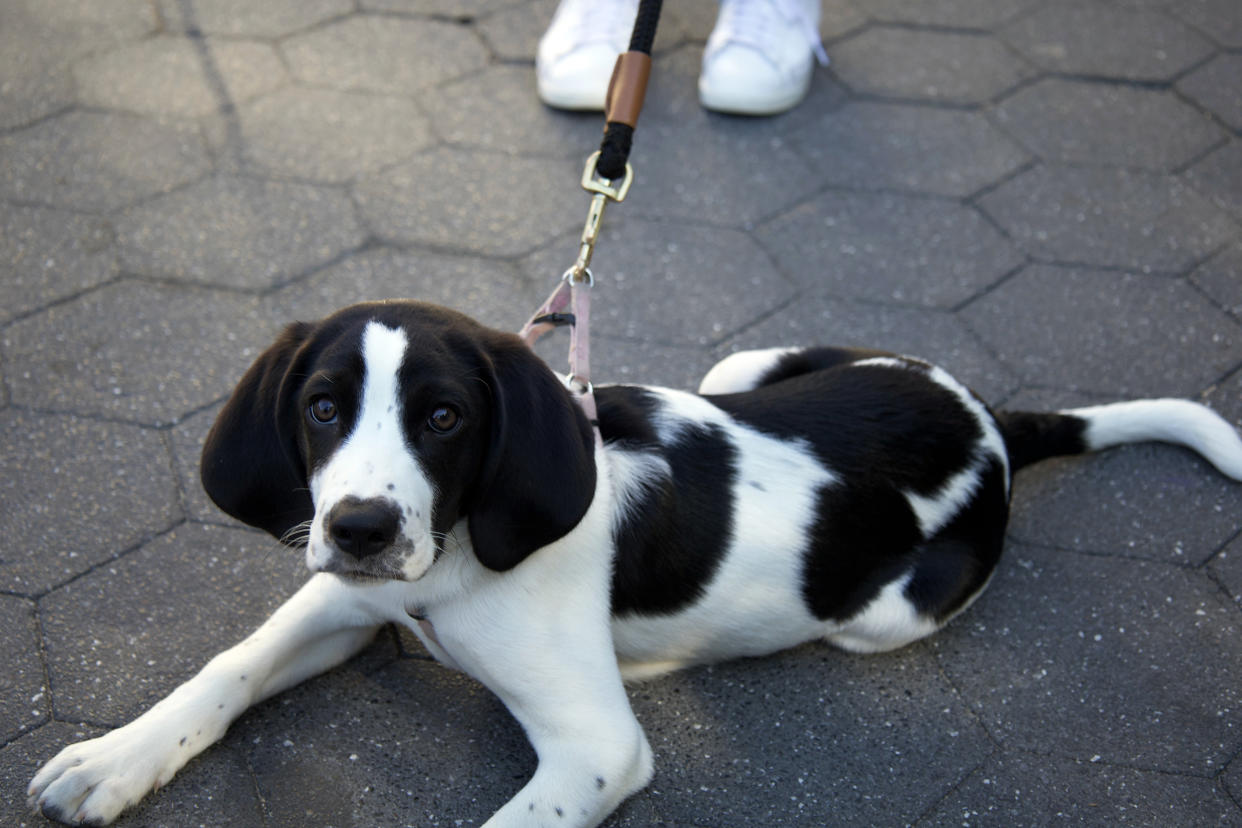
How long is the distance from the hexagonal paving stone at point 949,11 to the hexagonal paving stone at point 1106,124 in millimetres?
516

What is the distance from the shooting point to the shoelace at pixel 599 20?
4.43 metres

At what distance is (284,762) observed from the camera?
2441 mm

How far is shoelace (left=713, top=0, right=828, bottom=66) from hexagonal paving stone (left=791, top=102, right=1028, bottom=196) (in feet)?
1.19

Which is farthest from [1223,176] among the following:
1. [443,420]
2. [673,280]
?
[443,420]

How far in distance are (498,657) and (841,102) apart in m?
3.13

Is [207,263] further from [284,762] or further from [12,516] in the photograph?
[284,762]

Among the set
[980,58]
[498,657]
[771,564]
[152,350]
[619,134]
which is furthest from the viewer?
[980,58]

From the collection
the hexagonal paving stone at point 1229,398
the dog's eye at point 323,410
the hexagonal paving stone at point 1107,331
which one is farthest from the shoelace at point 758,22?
the dog's eye at point 323,410

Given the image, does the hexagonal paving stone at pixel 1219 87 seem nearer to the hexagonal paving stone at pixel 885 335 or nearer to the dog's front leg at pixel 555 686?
the hexagonal paving stone at pixel 885 335

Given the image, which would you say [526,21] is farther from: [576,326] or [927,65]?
[576,326]

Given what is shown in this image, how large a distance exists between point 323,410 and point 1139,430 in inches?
89.3

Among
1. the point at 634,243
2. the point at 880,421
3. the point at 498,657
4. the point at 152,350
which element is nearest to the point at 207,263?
the point at 152,350

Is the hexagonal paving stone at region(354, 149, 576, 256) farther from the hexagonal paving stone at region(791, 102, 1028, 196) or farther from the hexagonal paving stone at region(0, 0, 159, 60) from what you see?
the hexagonal paving stone at region(0, 0, 159, 60)

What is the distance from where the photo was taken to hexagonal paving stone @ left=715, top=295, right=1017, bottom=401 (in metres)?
3.54
